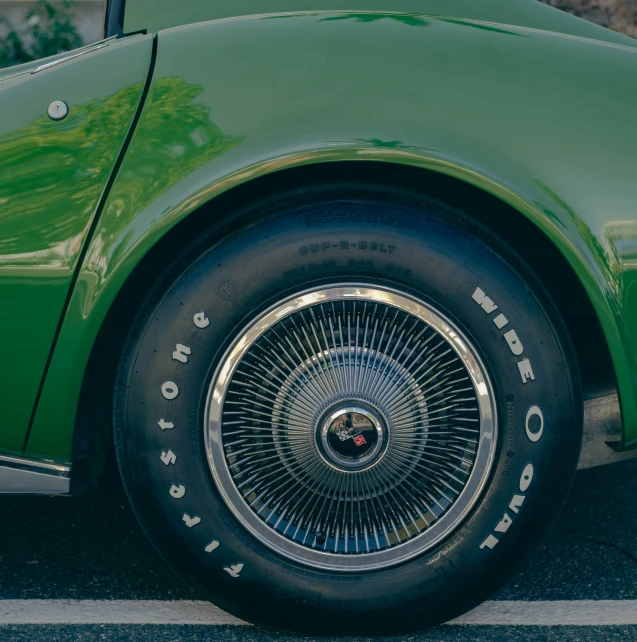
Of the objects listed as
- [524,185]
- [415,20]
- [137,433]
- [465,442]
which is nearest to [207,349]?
[137,433]

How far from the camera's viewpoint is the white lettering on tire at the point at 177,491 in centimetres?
171

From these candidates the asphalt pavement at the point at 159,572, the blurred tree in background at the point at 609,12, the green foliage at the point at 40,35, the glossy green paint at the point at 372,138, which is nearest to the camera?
the glossy green paint at the point at 372,138

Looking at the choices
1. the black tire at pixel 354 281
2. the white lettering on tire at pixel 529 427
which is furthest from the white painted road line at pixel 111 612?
the white lettering on tire at pixel 529 427

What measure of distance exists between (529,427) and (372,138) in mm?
655

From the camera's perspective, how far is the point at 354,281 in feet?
5.55

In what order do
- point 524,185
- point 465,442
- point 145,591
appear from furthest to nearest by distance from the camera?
point 145,591, point 465,442, point 524,185

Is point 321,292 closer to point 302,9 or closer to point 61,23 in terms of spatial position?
point 302,9

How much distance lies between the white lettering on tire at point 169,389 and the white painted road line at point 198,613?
0.50 m

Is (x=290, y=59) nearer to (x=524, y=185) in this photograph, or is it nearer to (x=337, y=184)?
A: (x=337, y=184)

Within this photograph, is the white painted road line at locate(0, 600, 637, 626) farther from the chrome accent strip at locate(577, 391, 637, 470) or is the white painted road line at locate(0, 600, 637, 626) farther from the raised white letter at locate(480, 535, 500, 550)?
the chrome accent strip at locate(577, 391, 637, 470)

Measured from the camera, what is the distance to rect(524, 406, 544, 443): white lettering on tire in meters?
1.70

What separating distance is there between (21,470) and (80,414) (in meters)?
0.16

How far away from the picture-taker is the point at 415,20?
5.83 ft

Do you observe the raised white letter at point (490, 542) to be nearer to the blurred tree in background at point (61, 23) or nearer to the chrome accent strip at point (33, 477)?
the chrome accent strip at point (33, 477)
